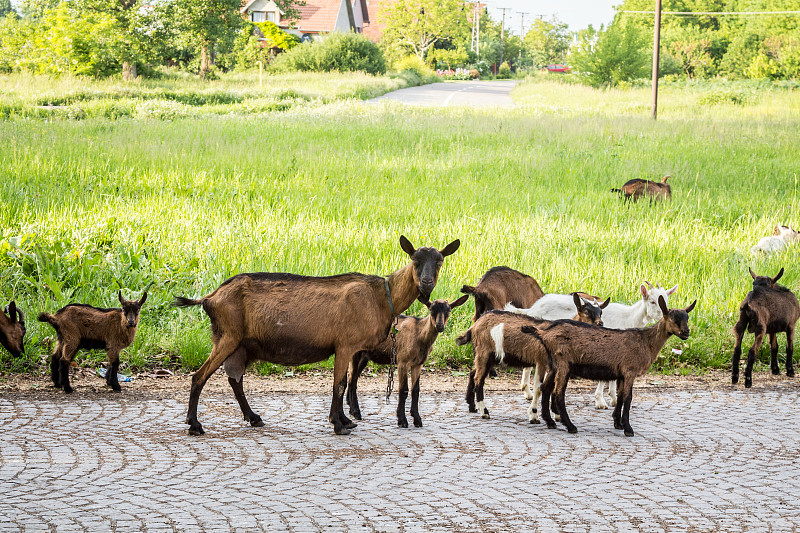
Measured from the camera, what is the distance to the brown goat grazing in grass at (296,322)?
22.8 ft

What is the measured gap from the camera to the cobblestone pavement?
205 inches

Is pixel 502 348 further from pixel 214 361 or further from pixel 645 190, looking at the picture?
pixel 645 190

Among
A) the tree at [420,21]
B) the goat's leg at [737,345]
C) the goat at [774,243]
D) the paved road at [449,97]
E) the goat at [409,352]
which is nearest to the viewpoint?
the goat at [409,352]

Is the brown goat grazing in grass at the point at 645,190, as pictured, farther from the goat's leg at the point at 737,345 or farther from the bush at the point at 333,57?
the bush at the point at 333,57

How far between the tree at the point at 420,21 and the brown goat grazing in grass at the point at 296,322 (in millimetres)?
110573

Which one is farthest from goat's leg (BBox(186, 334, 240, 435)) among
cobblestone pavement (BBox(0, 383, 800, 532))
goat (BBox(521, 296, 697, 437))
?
goat (BBox(521, 296, 697, 437))

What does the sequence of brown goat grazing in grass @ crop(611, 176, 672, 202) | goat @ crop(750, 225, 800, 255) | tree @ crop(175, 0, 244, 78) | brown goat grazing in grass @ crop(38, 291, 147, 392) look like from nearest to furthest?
brown goat grazing in grass @ crop(38, 291, 147, 392)
goat @ crop(750, 225, 800, 255)
brown goat grazing in grass @ crop(611, 176, 672, 202)
tree @ crop(175, 0, 244, 78)

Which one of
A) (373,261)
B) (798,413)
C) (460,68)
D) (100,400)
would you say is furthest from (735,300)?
(460,68)

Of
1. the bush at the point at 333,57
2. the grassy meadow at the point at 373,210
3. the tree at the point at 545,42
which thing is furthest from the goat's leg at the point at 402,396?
the tree at the point at 545,42

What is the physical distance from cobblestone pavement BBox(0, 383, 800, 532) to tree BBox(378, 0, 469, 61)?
110m

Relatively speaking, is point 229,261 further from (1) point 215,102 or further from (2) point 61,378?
(1) point 215,102

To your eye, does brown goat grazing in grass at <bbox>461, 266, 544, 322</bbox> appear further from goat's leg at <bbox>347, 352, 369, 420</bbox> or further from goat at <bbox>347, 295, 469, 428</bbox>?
goat's leg at <bbox>347, 352, 369, 420</bbox>

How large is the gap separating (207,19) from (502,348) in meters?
52.0

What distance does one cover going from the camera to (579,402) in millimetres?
8367
